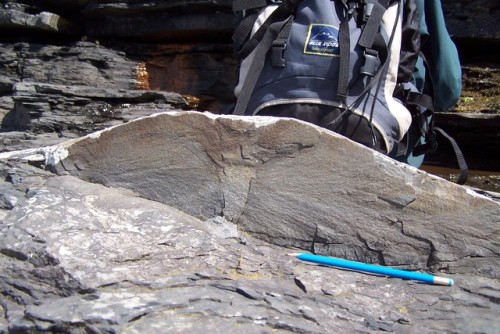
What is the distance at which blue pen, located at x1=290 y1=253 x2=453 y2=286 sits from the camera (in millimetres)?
2062

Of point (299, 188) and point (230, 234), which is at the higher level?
point (299, 188)

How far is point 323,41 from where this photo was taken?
2.54 metres

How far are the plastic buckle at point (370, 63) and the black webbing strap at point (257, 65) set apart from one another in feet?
1.26

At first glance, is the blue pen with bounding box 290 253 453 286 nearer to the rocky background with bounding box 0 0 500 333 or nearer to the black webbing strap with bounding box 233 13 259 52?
the rocky background with bounding box 0 0 500 333

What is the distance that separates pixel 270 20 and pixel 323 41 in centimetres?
28

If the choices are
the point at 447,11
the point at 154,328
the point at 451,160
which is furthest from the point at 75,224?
the point at 447,11

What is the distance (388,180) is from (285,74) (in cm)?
70

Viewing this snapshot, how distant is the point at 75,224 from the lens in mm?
2117

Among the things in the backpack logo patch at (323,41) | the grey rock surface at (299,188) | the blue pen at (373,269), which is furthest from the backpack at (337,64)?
the blue pen at (373,269)

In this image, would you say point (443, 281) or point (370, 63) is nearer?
point (443, 281)

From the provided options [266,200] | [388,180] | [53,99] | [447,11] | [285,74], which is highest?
[447,11]

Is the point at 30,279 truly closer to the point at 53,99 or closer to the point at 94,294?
the point at 94,294

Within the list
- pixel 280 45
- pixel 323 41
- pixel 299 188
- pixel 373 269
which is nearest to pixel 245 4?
pixel 280 45

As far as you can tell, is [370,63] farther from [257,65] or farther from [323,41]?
[257,65]
